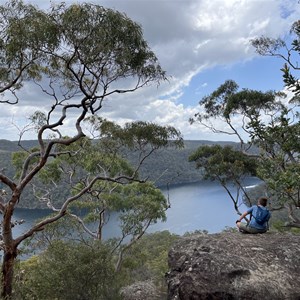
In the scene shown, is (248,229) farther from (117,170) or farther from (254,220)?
(117,170)

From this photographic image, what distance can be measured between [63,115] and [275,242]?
19.6 ft

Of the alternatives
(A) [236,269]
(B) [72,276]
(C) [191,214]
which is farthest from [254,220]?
(C) [191,214]

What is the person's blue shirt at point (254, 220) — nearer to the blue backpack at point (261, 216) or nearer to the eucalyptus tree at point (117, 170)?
the blue backpack at point (261, 216)

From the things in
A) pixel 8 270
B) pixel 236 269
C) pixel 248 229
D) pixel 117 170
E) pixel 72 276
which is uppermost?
pixel 117 170

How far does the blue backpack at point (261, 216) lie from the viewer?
788cm

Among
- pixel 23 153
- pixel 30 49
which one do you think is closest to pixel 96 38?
pixel 30 49

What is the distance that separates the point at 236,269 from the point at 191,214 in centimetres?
5879

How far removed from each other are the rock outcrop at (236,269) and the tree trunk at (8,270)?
142 inches

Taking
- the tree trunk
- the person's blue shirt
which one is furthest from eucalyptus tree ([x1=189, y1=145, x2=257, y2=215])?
the tree trunk

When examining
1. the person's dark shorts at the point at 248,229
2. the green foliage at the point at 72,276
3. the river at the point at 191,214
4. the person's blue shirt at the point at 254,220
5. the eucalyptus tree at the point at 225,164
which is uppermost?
the eucalyptus tree at the point at 225,164

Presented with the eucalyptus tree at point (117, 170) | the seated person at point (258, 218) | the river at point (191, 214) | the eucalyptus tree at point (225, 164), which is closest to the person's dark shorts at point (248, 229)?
the seated person at point (258, 218)

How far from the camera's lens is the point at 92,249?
818 centimetres

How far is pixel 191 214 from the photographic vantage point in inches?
2520

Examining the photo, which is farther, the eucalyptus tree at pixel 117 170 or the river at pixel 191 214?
the river at pixel 191 214
